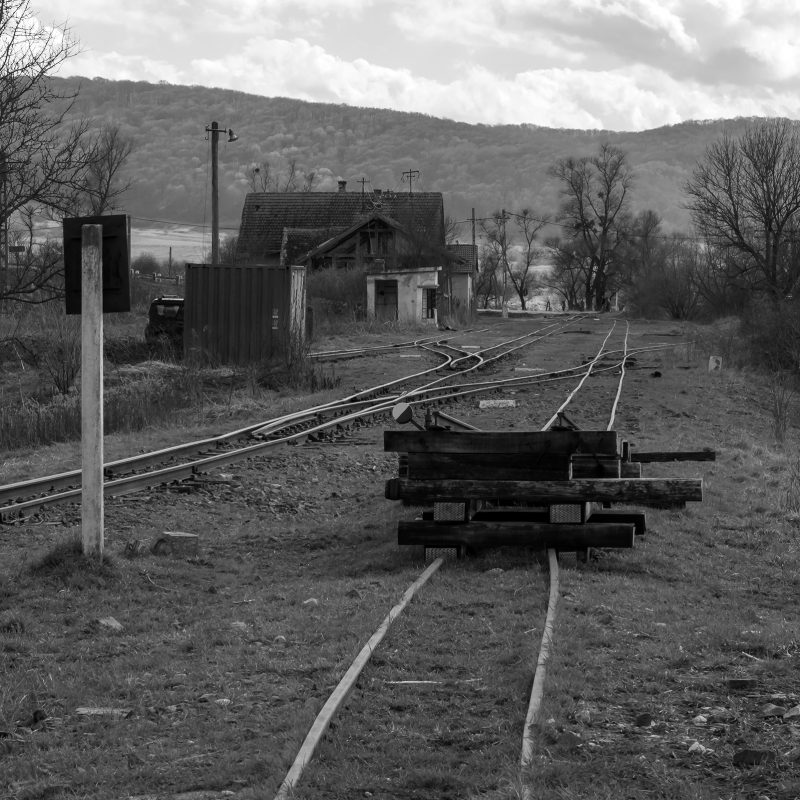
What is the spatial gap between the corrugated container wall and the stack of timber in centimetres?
1820

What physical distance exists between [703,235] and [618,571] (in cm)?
4198

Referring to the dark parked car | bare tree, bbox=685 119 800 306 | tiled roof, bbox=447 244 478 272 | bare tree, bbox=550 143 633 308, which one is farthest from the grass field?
bare tree, bbox=550 143 633 308

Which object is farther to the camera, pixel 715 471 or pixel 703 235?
pixel 703 235

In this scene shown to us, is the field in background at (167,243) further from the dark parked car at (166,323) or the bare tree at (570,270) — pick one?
the dark parked car at (166,323)

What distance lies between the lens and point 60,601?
7.89 meters

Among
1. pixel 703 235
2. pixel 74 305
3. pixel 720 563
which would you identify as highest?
pixel 703 235

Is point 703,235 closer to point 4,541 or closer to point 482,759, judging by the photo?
point 4,541

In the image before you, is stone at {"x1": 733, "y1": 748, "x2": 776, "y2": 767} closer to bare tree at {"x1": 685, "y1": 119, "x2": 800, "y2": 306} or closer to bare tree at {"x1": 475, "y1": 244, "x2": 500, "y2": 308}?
bare tree at {"x1": 685, "y1": 119, "x2": 800, "y2": 306}

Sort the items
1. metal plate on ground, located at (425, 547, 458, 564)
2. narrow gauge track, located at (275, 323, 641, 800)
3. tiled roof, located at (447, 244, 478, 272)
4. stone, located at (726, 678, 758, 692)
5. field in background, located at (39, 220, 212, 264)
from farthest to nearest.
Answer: field in background, located at (39, 220, 212, 264), tiled roof, located at (447, 244, 478, 272), metal plate on ground, located at (425, 547, 458, 564), stone, located at (726, 678, 758, 692), narrow gauge track, located at (275, 323, 641, 800)

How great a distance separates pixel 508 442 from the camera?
941 centimetres

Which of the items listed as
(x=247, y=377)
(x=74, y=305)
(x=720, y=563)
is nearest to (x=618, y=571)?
(x=720, y=563)

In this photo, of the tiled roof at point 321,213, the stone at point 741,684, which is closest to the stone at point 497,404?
the stone at point 741,684

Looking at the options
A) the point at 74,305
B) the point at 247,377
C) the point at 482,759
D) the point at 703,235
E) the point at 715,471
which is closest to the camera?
the point at 482,759

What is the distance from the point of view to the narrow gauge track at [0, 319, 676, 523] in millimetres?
11633
